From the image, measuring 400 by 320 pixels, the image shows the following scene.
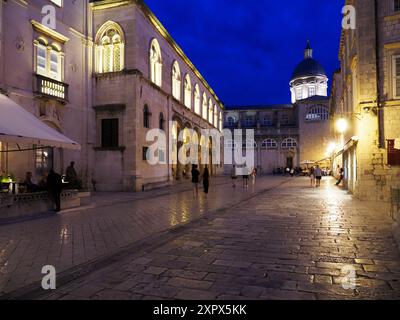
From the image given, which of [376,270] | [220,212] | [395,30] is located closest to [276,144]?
[395,30]

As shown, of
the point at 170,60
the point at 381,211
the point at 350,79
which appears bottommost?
the point at 381,211

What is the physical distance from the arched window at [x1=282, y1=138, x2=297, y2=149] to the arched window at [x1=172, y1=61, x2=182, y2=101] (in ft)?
106

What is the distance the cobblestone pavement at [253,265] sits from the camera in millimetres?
3895

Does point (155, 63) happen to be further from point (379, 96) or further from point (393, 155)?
point (393, 155)

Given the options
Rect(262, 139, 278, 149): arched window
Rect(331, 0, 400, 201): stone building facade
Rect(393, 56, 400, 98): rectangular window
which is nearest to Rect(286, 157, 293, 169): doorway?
Rect(262, 139, 278, 149): arched window

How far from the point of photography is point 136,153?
61.7ft

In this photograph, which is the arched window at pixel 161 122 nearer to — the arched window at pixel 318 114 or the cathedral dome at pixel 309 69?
the arched window at pixel 318 114

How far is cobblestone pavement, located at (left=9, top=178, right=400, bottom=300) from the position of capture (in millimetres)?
3895

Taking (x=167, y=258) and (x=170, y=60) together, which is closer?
(x=167, y=258)

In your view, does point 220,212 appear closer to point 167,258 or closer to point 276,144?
point 167,258

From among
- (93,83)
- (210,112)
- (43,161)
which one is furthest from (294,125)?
(43,161)

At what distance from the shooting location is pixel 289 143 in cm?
5638

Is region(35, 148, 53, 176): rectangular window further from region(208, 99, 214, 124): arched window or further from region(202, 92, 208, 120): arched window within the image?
region(208, 99, 214, 124): arched window
